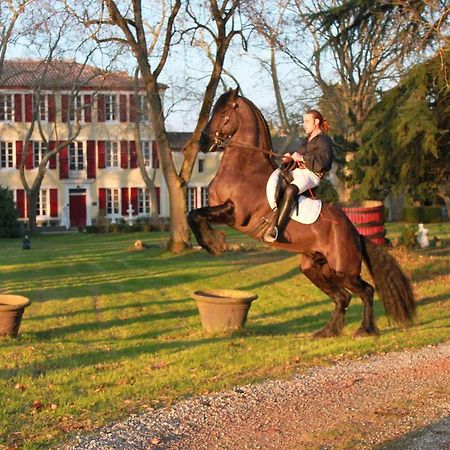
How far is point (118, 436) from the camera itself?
626cm

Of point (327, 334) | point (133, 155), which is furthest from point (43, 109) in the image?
point (327, 334)

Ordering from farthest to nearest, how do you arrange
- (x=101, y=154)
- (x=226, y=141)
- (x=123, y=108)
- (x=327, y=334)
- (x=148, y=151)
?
(x=148, y=151) < (x=101, y=154) < (x=123, y=108) < (x=327, y=334) < (x=226, y=141)

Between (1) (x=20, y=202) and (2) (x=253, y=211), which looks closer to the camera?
(2) (x=253, y=211)

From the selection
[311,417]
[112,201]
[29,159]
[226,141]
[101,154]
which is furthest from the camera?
[112,201]

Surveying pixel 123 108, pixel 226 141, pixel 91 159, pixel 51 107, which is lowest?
pixel 226 141

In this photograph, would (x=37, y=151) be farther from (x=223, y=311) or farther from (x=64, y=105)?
(x=223, y=311)

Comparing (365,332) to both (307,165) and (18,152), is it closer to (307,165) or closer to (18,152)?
(307,165)

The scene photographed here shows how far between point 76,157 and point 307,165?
4993 centimetres

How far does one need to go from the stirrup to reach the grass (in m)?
1.52

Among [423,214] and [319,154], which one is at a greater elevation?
[319,154]

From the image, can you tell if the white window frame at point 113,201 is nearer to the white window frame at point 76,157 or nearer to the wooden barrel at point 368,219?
the white window frame at point 76,157

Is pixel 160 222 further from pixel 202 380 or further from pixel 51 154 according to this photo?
pixel 202 380

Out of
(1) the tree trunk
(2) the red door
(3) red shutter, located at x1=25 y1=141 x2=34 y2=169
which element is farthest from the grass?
(3) red shutter, located at x1=25 y1=141 x2=34 y2=169

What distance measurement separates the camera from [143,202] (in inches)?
2315
